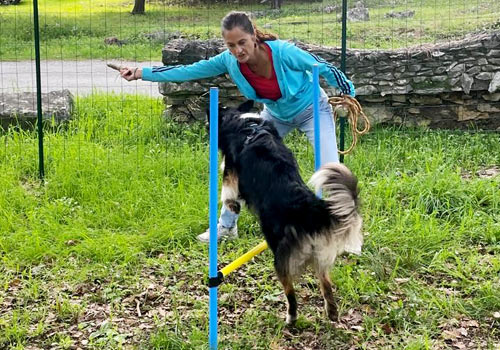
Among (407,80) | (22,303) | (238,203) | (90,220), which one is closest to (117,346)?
(22,303)

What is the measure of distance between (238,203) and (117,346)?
4.06ft

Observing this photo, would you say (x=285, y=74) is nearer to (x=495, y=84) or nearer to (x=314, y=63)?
(x=314, y=63)

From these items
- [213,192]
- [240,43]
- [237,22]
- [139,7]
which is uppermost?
[139,7]

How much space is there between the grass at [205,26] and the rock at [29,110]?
4403mm

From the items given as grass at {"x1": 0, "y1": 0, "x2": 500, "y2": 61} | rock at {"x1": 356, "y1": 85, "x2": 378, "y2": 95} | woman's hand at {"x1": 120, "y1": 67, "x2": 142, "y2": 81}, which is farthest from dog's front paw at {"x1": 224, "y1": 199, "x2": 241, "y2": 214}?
grass at {"x1": 0, "y1": 0, "x2": 500, "y2": 61}

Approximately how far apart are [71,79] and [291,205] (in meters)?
9.34

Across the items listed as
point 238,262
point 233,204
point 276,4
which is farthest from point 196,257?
point 276,4

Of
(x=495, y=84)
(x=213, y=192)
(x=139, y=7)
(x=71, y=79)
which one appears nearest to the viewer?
(x=213, y=192)

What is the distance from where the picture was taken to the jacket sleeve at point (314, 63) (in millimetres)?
4348

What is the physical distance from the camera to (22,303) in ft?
13.6

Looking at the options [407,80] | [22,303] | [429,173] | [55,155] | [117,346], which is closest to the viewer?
[117,346]

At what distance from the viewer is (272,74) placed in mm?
4461

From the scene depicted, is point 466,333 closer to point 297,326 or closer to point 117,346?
point 297,326

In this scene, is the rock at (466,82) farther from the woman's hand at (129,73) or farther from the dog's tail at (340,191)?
the dog's tail at (340,191)
